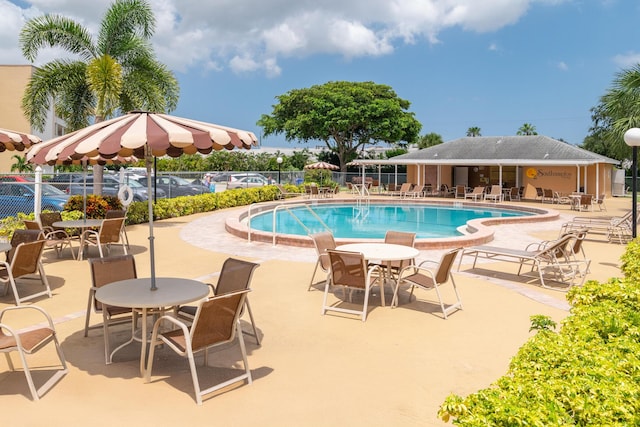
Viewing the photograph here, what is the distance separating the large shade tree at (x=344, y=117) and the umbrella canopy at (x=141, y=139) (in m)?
38.7

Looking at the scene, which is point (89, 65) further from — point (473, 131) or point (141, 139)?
point (473, 131)

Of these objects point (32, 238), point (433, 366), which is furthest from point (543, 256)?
point (32, 238)

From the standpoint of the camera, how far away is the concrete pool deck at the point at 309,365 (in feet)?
12.3

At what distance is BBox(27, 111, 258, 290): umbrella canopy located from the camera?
4293 millimetres

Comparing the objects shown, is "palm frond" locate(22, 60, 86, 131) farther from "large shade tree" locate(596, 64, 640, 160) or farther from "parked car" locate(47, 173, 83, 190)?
"large shade tree" locate(596, 64, 640, 160)

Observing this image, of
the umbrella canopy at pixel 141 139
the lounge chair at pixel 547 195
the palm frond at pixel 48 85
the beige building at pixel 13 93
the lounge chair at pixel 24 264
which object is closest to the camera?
the umbrella canopy at pixel 141 139

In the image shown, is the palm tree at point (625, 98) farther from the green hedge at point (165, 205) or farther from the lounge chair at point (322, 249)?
the green hedge at point (165, 205)

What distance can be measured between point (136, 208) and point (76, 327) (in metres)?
10.9

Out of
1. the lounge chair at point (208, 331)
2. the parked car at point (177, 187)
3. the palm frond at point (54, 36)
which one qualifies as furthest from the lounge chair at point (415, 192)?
the lounge chair at point (208, 331)

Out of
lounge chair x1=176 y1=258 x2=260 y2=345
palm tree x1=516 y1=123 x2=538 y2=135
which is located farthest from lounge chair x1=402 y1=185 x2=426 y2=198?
palm tree x1=516 y1=123 x2=538 y2=135

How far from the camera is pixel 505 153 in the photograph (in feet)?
110

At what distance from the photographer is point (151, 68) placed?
704 inches

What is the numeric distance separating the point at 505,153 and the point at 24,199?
29.2 m

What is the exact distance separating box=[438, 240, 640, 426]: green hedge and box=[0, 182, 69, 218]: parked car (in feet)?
43.8
